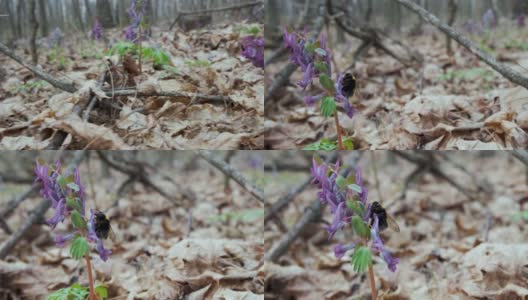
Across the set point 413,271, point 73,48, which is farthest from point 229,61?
point 413,271

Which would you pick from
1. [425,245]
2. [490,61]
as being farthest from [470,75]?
[425,245]

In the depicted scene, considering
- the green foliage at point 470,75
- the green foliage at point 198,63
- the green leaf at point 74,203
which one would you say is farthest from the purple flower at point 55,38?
the green foliage at point 470,75

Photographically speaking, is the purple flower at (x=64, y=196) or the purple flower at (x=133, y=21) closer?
the purple flower at (x=64, y=196)

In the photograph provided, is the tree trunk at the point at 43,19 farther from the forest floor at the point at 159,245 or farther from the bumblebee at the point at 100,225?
the bumblebee at the point at 100,225

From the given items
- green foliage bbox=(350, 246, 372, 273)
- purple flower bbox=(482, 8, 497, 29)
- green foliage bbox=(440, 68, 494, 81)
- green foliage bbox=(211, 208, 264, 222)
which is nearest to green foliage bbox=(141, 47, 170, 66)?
green foliage bbox=(211, 208, 264, 222)

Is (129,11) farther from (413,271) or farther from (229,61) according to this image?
(413,271)

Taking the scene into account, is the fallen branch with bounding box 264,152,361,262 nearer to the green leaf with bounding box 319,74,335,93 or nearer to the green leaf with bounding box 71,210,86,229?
the green leaf with bounding box 319,74,335,93
